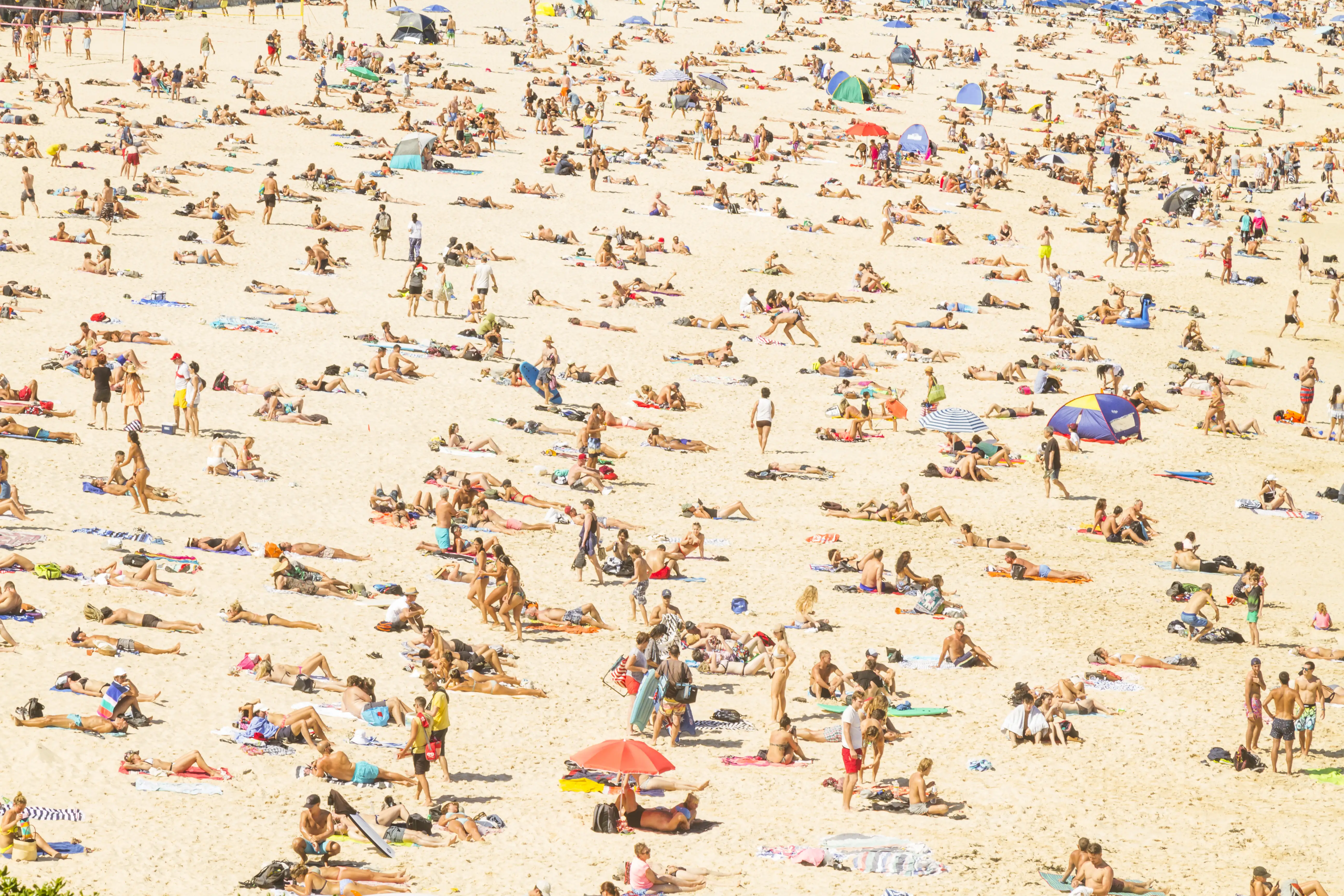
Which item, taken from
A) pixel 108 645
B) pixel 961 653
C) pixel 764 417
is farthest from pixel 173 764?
pixel 764 417

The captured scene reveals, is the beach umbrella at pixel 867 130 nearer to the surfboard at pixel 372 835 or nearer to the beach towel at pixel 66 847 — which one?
the surfboard at pixel 372 835

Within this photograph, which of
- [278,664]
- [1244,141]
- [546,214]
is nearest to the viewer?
[278,664]

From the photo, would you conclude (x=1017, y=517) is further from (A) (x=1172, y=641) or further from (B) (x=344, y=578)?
(B) (x=344, y=578)

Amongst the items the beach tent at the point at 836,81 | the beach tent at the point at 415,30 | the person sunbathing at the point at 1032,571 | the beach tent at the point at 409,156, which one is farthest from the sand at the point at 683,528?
the beach tent at the point at 415,30

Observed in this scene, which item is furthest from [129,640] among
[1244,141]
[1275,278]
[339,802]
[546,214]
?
[1244,141]

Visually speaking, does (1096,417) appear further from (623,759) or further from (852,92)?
(852,92)

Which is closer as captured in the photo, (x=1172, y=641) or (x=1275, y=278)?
(x=1172, y=641)
